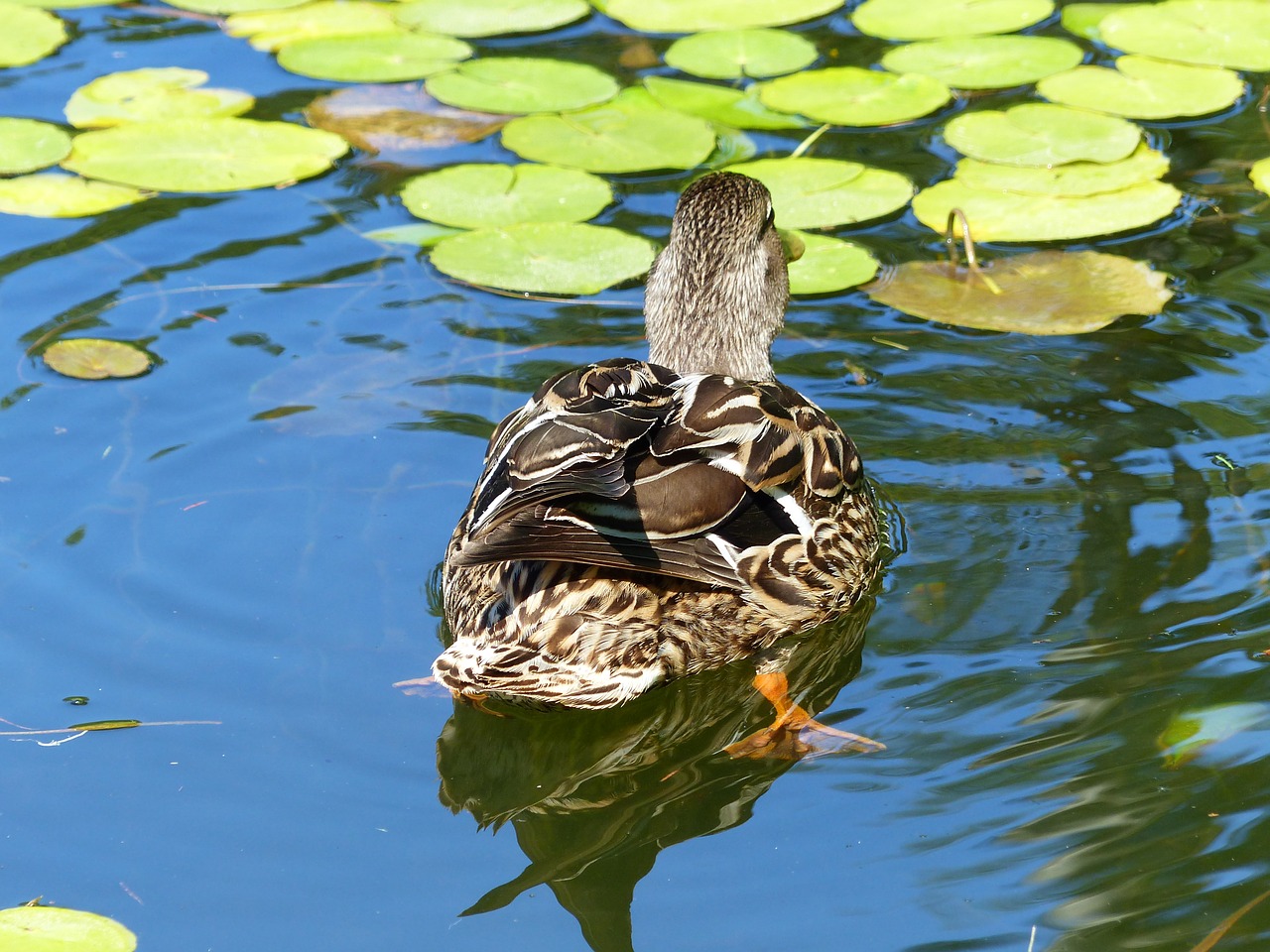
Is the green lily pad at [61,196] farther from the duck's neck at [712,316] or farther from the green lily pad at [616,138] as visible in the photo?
the duck's neck at [712,316]

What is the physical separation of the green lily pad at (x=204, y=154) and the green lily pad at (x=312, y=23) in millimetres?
1059

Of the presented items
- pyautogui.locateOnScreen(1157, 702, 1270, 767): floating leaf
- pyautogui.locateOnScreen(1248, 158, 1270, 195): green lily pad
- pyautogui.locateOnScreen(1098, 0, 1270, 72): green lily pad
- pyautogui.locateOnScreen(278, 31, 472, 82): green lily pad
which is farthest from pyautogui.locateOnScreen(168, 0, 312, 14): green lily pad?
pyautogui.locateOnScreen(1157, 702, 1270, 767): floating leaf

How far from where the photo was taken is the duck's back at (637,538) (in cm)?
401

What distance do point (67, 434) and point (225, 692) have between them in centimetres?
161

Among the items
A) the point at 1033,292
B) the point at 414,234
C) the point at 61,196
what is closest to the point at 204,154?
the point at 61,196

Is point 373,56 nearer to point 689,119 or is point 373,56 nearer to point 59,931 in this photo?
point 689,119

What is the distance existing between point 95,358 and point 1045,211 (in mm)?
3944

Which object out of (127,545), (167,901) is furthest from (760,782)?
(127,545)

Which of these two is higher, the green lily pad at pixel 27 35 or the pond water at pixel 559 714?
the green lily pad at pixel 27 35

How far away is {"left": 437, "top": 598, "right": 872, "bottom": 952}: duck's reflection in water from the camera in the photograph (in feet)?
12.5

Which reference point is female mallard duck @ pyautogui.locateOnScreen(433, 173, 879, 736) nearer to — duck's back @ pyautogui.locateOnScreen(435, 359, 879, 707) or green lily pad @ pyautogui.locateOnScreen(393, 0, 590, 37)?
duck's back @ pyautogui.locateOnScreen(435, 359, 879, 707)

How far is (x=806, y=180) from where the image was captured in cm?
698

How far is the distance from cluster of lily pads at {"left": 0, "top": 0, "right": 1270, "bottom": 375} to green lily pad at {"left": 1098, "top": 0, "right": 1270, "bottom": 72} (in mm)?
13

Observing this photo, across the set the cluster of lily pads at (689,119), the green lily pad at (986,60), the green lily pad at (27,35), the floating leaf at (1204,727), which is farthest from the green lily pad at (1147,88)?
the green lily pad at (27,35)
